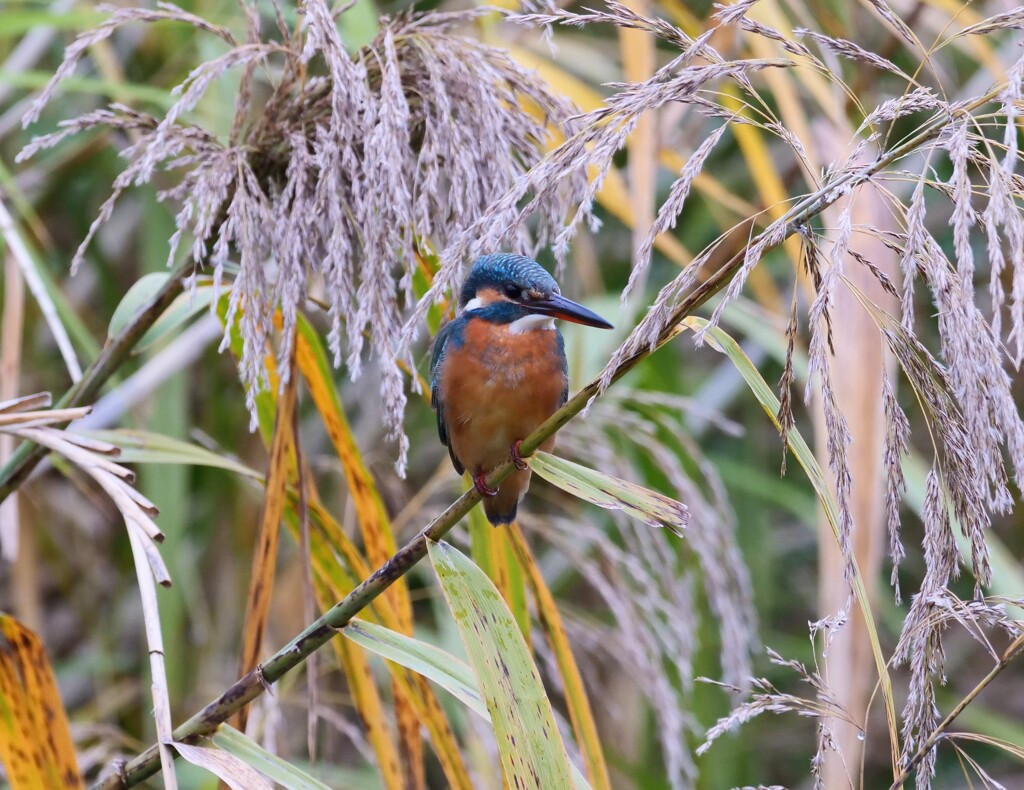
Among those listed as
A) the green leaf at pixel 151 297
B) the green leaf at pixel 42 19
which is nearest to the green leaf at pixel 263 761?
the green leaf at pixel 151 297

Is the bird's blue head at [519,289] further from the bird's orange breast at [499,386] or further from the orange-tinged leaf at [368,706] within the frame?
the orange-tinged leaf at [368,706]

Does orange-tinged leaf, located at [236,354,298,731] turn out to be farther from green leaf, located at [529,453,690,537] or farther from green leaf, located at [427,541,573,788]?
green leaf, located at [529,453,690,537]

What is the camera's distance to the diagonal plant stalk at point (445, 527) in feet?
3.18

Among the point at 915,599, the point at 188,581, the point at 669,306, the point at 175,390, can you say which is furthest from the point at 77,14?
the point at 915,599

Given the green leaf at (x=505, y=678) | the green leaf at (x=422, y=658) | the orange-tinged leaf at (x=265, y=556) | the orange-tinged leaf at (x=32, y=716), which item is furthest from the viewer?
the orange-tinged leaf at (x=265, y=556)

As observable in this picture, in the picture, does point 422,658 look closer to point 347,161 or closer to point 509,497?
point 347,161

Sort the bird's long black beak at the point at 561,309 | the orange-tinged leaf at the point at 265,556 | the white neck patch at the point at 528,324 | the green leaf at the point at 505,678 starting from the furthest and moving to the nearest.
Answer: the white neck patch at the point at 528,324
the bird's long black beak at the point at 561,309
the orange-tinged leaf at the point at 265,556
the green leaf at the point at 505,678

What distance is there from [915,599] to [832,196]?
16.1 inches

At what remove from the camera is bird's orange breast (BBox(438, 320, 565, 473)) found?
192cm

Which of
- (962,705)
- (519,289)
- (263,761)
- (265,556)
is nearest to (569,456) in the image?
(519,289)

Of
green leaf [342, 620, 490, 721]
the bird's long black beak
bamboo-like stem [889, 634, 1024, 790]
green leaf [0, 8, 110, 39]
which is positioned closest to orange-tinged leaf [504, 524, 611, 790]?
green leaf [342, 620, 490, 721]

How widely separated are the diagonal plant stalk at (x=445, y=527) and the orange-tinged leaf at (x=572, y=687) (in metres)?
0.25

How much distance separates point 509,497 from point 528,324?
12.2 inches

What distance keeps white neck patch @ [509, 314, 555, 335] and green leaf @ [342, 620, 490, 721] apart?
0.77 metres
